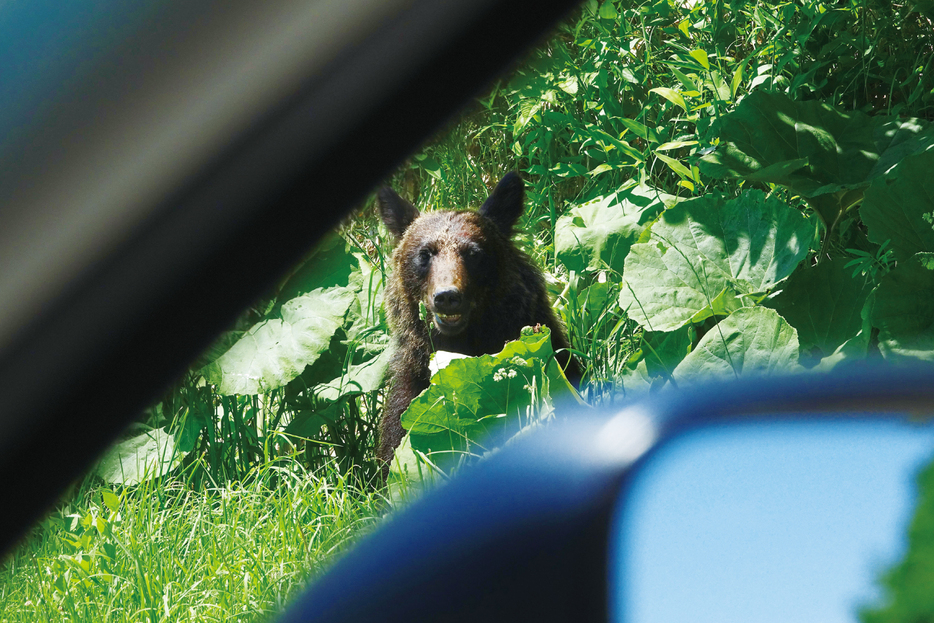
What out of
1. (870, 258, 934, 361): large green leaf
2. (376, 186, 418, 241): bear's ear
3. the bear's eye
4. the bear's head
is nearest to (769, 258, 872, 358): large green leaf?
(870, 258, 934, 361): large green leaf

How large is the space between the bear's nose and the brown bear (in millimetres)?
27

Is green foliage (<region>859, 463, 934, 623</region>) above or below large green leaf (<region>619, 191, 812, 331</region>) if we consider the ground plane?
above

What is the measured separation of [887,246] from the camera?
3404 millimetres

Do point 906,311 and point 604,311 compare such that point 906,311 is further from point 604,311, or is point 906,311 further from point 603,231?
point 603,231

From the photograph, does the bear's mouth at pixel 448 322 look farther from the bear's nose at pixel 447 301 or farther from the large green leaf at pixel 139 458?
the large green leaf at pixel 139 458

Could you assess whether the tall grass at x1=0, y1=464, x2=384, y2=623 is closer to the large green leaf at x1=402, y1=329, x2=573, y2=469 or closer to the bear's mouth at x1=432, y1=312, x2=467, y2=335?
the large green leaf at x1=402, y1=329, x2=573, y2=469

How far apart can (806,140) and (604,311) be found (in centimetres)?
120

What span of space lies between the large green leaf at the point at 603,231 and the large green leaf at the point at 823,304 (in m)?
0.79

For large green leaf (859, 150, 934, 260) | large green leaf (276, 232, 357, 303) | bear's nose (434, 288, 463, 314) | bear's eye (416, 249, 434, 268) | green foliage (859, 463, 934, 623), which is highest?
green foliage (859, 463, 934, 623)

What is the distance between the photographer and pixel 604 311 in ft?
13.0

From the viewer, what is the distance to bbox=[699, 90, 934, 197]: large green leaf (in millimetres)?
3691

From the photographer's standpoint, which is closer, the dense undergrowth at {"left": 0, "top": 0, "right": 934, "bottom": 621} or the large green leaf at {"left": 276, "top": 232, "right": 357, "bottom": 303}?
the dense undergrowth at {"left": 0, "top": 0, "right": 934, "bottom": 621}

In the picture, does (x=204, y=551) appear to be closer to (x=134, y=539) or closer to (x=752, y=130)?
(x=134, y=539)

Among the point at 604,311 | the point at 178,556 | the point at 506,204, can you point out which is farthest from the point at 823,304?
the point at 178,556
